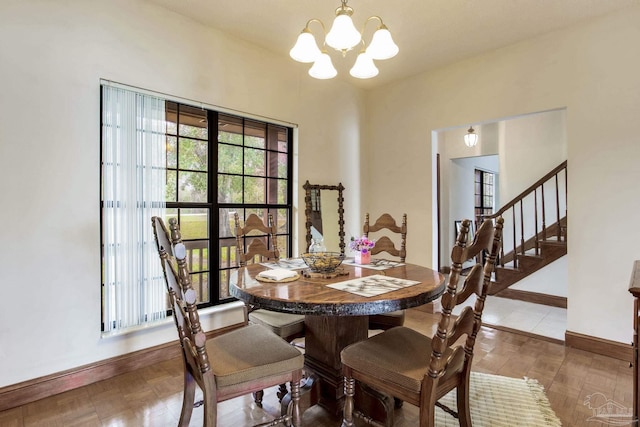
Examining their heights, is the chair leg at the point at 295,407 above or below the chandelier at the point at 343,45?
below

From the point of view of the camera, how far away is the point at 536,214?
4.40 meters

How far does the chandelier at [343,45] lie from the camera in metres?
1.79

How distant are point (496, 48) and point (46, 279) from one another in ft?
14.0

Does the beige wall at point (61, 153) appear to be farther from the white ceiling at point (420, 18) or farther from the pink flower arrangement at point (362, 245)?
the pink flower arrangement at point (362, 245)

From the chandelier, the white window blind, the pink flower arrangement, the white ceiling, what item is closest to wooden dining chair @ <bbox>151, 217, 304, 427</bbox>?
the pink flower arrangement

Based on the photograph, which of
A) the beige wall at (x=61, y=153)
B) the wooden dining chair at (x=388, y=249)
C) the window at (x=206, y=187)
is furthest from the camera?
the window at (x=206, y=187)

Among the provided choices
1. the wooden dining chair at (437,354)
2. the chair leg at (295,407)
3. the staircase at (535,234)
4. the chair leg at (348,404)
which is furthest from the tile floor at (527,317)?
the chair leg at (295,407)

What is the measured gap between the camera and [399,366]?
1435 millimetres

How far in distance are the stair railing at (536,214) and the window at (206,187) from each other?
2.99m

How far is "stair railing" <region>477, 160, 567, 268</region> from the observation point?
13.9 ft

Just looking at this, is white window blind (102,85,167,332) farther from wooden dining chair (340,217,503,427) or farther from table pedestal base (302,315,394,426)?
wooden dining chair (340,217,503,427)

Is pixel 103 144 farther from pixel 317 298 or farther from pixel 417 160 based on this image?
pixel 417 160

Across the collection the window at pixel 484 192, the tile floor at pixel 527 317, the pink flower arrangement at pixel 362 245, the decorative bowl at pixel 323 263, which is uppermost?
the window at pixel 484 192

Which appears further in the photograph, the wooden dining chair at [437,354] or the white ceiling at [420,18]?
the white ceiling at [420,18]
